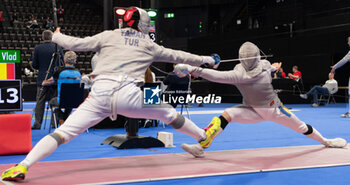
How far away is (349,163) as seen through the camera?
11.7 ft

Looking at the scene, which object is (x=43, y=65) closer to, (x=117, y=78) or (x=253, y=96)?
(x=117, y=78)

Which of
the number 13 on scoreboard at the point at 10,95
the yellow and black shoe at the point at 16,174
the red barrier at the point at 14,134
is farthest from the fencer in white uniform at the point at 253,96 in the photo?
the number 13 on scoreboard at the point at 10,95

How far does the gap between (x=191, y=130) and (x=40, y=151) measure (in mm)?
1357

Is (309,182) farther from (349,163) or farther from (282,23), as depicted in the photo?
(282,23)

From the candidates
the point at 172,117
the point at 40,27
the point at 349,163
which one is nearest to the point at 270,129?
the point at 349,163

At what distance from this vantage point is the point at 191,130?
365cm

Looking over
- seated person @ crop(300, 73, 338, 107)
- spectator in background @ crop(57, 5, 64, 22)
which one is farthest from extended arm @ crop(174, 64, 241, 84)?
spectator in background @ crop(57, 5, 64, 22)

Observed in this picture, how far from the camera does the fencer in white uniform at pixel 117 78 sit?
3123mm

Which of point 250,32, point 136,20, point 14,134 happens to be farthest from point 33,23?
point 136,20

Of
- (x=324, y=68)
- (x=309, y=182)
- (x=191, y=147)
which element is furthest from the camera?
(x=324, y=68)

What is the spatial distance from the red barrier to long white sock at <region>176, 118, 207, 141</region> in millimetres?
1798

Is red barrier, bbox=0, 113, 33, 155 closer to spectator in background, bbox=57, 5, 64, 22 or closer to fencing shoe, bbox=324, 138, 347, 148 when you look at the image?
fencing shoe, bbox=324, 138, 347, 148

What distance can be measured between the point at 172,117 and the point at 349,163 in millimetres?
1653

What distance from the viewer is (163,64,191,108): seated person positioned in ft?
23.2
